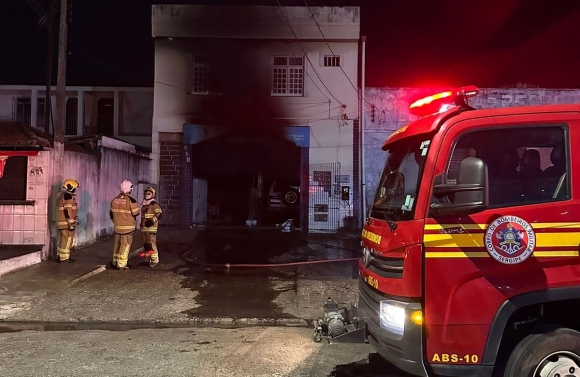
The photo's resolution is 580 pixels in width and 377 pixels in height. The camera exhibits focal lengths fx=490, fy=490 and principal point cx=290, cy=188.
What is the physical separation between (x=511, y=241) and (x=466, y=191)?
1.55 ft

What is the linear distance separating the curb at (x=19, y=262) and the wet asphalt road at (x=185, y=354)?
11.8ft

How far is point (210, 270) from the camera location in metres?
10.1

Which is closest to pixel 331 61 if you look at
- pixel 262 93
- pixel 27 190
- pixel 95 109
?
pixel 262 93

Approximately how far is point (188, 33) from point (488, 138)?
51.3ft

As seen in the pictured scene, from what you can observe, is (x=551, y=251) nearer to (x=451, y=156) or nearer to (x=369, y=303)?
(x=451, y=156)

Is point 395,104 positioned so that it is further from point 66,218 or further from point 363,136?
point 66,218

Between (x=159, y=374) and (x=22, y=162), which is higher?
(x=22, y=162)

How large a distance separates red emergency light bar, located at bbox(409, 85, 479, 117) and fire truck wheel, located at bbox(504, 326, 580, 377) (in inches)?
68.7

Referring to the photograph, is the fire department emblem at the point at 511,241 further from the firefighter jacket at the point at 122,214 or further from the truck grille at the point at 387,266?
the firefighter jacket at the point at 122,214

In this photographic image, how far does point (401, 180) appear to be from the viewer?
12.6 feet

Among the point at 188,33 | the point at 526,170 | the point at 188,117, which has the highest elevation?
the point at 188,33

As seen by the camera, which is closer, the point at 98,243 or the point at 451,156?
the point at 451,156

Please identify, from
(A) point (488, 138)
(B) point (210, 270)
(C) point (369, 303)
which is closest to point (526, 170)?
(A) point (488, 138)

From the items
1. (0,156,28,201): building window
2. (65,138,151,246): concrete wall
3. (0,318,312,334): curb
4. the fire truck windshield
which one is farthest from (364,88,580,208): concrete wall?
the fire truck windshield
